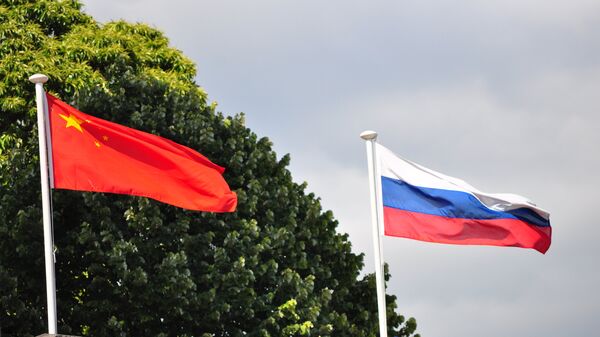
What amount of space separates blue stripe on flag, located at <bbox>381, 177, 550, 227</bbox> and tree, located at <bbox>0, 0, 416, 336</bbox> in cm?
539

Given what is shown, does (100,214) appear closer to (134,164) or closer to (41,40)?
(134,164)

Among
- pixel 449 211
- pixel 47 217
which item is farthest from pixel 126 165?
pixel 449 211

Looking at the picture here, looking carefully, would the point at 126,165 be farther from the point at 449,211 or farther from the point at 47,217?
the point at 449,211

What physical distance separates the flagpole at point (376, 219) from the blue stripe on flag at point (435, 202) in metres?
0.18

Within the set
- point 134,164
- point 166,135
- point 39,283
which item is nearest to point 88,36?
point 166,135

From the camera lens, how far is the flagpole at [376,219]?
2278cm

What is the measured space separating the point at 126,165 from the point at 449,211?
6261mm

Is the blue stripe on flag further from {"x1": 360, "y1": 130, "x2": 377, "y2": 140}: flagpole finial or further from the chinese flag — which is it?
the chinese flag

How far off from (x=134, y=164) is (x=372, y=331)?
11329 mm

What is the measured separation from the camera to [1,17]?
35781mm

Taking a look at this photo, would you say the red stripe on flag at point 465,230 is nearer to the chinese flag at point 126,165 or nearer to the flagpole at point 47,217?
the chinese flag at point 126,165

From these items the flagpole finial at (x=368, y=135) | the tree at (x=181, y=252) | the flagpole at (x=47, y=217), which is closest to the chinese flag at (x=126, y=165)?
the flagpole at (x=47, y=217)

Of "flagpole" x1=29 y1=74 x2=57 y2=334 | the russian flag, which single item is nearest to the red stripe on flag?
the russian flag

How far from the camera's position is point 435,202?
23.8 meters
